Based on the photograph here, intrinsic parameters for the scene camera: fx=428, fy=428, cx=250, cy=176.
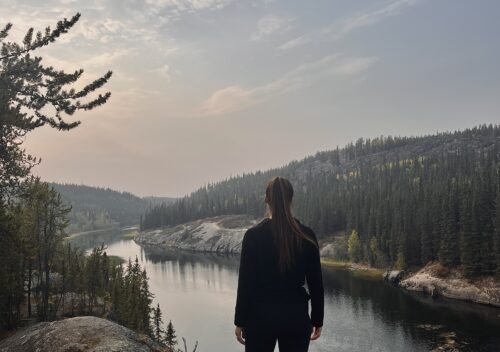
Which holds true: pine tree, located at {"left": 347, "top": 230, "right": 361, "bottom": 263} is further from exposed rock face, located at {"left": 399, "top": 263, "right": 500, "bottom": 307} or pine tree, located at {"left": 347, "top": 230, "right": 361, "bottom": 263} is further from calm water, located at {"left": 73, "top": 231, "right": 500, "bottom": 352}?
exposed rock face, located at {"left": 399, "top": 263, "right": 500, "bottom": 307}

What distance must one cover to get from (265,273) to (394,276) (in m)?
107

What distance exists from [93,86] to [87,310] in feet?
146

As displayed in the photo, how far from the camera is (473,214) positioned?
9194 centimetres

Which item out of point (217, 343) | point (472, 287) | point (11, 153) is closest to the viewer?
point (11, 153)

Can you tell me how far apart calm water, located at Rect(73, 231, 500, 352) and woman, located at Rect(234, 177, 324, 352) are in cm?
5564

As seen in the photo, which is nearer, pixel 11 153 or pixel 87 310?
pixel 11 153

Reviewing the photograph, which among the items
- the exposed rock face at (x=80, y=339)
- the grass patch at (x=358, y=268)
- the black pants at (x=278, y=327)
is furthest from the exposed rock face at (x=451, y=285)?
the black pants at (x=278, y=327)

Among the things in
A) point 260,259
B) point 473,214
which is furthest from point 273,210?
point 473,214

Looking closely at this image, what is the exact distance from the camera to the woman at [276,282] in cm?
637

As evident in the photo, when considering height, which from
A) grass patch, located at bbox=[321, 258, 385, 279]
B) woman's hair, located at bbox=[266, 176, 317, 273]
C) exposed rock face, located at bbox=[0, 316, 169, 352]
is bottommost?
grass patch, located at bbox=[321, 258, 385, 279]

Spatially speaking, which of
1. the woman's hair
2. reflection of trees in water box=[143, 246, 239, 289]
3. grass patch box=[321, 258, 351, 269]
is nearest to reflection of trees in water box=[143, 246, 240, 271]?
reflection of trees in water box=[143, 246, 239, 289]

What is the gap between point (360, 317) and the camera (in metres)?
73.0

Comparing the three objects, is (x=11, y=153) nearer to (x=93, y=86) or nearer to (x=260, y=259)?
(x=93, y=86)

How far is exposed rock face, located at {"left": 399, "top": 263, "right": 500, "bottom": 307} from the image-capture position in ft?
264
